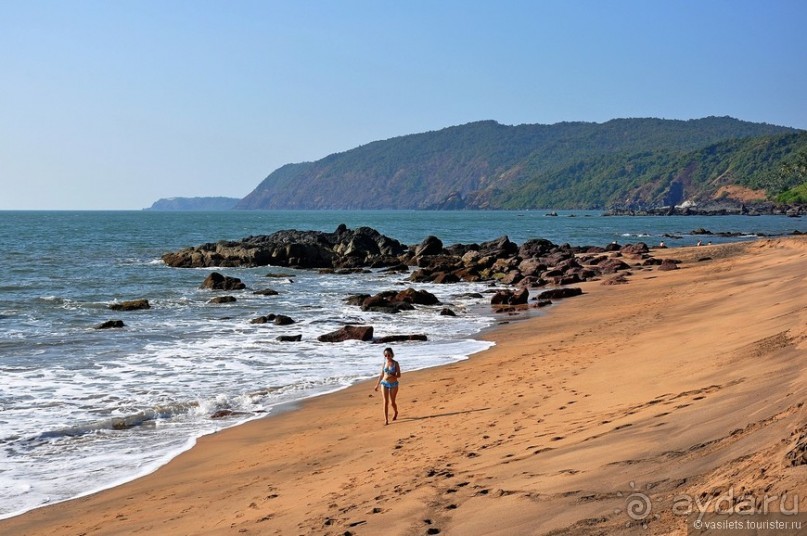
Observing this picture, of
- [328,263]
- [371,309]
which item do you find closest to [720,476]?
[371,309]

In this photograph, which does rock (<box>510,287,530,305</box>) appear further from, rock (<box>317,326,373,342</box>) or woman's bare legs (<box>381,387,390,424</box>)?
woman's bare legs (<box>381,387,390,424</box>)

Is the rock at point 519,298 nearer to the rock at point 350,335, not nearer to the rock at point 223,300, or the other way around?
the rock at point 350,335

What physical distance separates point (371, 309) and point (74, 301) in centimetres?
1232

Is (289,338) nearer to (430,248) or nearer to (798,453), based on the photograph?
(798,453)

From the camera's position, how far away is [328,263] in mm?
49875

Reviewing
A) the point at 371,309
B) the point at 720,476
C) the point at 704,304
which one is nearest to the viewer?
the point at 720,476

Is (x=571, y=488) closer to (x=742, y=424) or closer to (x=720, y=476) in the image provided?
(x=720, y=476)

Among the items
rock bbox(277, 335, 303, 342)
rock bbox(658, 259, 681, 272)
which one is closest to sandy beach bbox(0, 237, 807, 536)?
rock bbox(277, 335, 303, 342)

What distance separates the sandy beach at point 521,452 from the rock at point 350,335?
164 inches

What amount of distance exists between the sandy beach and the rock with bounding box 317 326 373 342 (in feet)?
13.6

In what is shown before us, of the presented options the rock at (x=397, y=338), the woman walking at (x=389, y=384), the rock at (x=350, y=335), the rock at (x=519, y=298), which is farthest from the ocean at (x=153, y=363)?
the woman walking at (x=389, y=384)

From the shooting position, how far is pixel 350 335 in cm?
2045

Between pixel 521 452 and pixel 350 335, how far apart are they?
12.5 m

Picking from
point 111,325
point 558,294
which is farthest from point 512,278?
point 111,325
